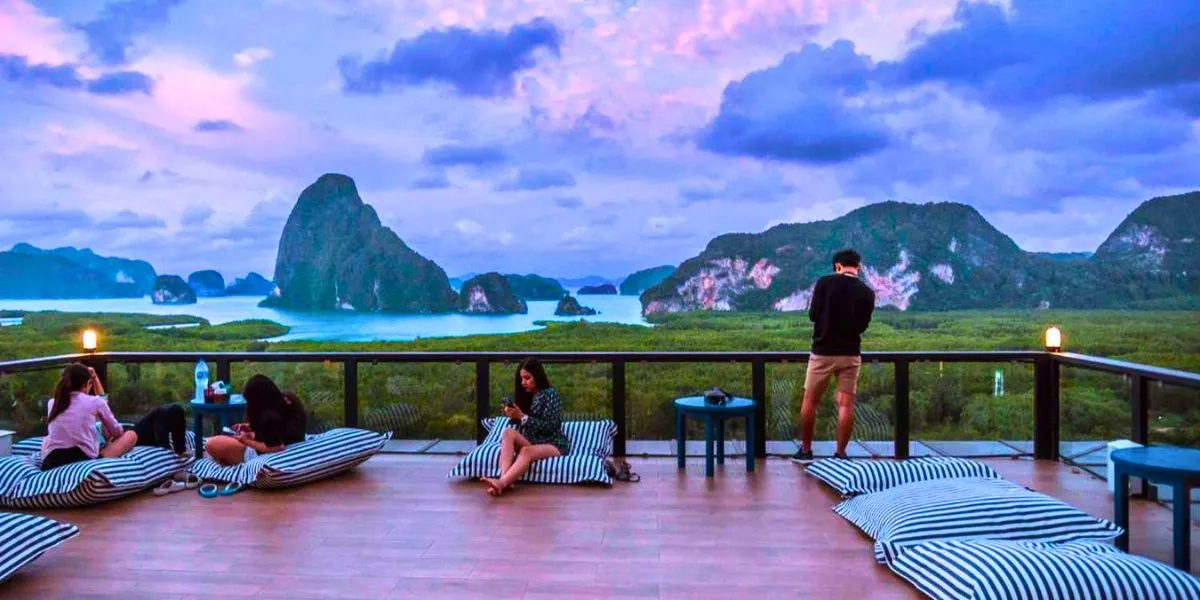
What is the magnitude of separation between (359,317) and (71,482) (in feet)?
70.0

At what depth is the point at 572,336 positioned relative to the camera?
62.0 ft

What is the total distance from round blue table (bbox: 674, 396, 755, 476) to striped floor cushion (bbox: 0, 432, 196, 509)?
3679 millimetres

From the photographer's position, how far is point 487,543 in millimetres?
4258

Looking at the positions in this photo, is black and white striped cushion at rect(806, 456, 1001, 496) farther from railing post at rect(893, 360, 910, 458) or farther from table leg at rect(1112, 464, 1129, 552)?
railing post at rect(893, 360, 910, 458)

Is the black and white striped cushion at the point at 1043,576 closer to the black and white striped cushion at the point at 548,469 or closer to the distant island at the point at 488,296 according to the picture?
the black and white striped cushion at the point at 548,469

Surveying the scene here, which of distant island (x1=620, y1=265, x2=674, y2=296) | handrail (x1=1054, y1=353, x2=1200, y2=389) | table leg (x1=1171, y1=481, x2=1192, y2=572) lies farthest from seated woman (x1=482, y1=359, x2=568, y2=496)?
distant island (x1=620, y1=265, x2=674, y2=296)

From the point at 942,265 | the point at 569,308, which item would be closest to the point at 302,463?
the point at 942,265

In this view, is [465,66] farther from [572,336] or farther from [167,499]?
[167,499]

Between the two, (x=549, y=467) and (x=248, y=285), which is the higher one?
(x=248, y=285)

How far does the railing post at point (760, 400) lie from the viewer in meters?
6.70

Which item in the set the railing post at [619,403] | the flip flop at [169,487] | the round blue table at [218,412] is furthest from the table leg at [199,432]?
the railing post at [619,403]

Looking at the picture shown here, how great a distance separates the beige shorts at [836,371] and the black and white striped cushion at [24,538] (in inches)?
192

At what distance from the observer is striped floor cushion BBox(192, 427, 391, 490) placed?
18.0ft

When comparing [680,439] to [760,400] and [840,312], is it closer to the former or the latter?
[760,400]
